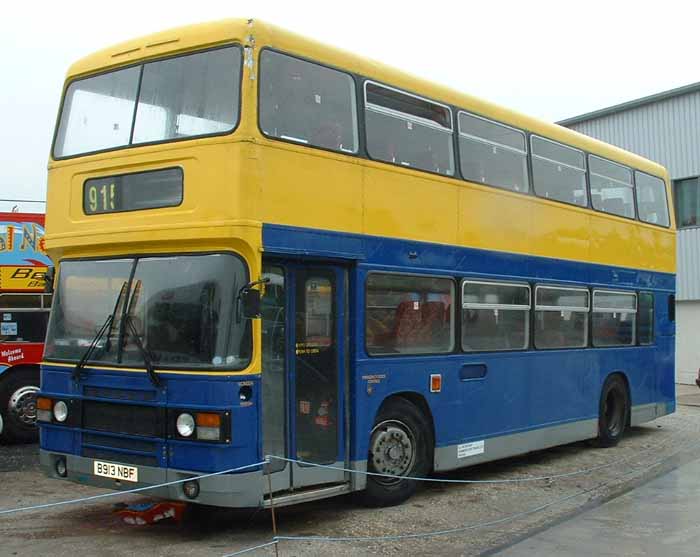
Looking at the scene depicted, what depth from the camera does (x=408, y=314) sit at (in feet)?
30.1

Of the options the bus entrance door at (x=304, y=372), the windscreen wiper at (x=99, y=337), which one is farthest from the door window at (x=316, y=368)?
the windscreen wiper at (x=99, y=337)

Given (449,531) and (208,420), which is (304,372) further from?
(449,531)

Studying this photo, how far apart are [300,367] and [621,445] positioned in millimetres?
A: 7638

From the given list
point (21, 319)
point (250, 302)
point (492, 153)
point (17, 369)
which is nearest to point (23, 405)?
point (17, 369)

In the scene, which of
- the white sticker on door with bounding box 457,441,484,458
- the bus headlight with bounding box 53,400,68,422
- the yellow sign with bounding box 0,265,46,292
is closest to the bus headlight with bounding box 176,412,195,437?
the bus headlight with bounding box 53,400,68,422

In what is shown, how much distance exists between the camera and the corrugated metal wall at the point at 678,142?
27.9m

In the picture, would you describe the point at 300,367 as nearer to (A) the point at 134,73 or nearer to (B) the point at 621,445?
(A) the point at 134,73

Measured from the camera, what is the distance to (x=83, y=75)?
8.57 m

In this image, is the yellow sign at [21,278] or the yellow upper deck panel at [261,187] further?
the yellow sign at [21,278]

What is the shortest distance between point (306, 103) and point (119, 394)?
121 inches

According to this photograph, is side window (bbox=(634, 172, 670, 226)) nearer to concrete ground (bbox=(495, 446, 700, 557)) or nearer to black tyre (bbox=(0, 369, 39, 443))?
concrete ground (bbox=(495, 446, 700, 557))

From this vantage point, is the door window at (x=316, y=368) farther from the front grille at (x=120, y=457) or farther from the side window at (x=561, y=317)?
the side window at (x=561, y=317)

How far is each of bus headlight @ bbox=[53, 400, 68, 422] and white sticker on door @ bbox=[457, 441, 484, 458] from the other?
170 inches

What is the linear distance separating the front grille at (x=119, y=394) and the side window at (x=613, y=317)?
753 centimetres
